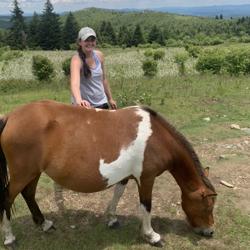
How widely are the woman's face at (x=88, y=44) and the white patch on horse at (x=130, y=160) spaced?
958 millimetres

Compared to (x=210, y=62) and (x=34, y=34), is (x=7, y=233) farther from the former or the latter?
(x=34, y=34)

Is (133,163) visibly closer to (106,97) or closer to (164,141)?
(164,141)

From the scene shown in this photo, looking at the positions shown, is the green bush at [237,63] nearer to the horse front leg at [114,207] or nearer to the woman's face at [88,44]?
the horse front leg at [114,207]

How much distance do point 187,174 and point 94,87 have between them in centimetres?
139

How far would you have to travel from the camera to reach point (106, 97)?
458cm

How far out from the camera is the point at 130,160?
3.71 m

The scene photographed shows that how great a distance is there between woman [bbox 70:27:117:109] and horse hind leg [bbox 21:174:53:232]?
1.04 m

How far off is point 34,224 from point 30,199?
382 mm

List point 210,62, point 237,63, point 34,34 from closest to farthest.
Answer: point 237,63, point 210,62, point 34,34

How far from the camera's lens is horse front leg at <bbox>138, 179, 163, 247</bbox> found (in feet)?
12.9

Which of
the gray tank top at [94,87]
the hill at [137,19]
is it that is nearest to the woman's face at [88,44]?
the gray tank top at [94,87]

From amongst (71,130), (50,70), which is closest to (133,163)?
(71,130)

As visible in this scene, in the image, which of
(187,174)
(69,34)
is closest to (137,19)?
(69,34)

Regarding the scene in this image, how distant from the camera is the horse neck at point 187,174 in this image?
3.89 m
